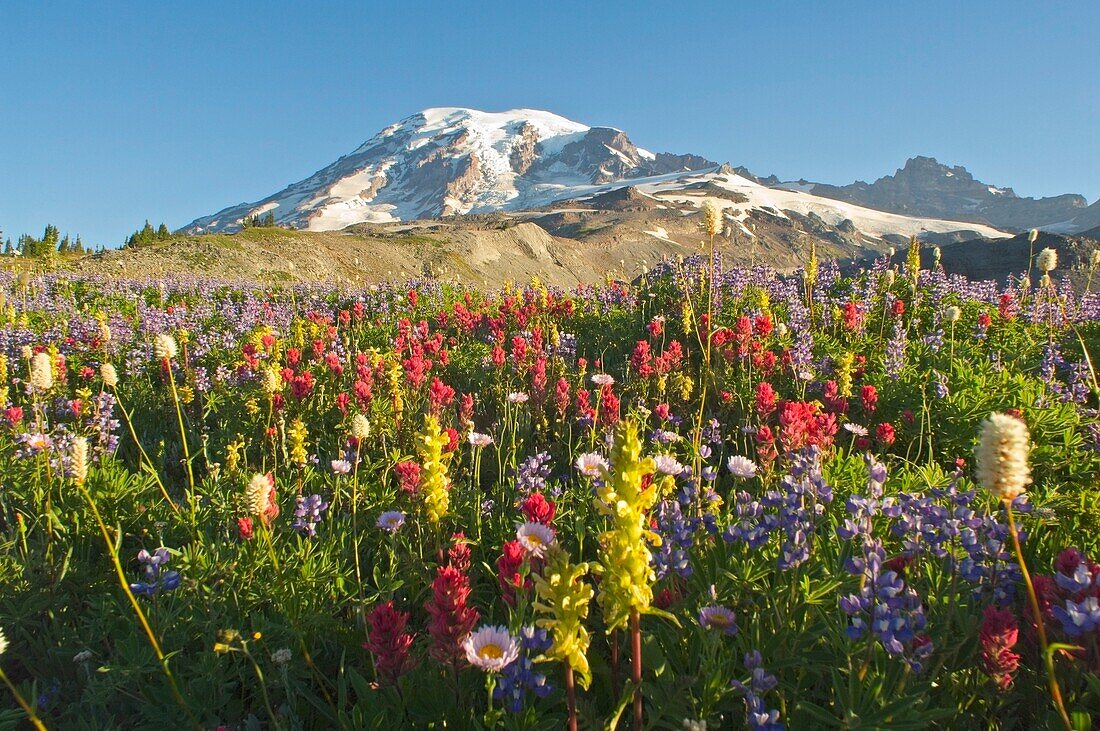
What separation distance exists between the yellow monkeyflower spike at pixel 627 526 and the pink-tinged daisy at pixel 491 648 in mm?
379

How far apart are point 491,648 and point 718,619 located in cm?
77

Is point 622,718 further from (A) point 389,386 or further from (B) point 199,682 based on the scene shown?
(A) point 389,386

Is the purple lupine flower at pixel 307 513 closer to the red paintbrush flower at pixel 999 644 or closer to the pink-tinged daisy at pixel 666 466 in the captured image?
the pink-tinged daisy at pixel 666 466

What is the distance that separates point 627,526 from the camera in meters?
1.41

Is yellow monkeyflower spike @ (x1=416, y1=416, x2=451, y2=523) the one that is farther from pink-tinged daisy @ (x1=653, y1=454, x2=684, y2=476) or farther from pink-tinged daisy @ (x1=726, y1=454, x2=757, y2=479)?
pink-tinged daisy @ (x1=726, y1=454, x2=757, y2=479)

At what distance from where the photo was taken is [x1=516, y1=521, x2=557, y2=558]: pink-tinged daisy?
1972 millimetres

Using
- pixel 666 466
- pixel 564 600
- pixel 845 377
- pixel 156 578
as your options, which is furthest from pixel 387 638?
pixel 845 377

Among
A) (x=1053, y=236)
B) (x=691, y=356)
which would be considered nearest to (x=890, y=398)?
(x=691, y=356)

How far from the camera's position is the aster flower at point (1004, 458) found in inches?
48.3

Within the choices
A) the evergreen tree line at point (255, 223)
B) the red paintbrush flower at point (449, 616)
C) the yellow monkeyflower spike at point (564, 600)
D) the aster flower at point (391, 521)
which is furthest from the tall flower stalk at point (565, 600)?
the evergreen tree line at point (255, 223)

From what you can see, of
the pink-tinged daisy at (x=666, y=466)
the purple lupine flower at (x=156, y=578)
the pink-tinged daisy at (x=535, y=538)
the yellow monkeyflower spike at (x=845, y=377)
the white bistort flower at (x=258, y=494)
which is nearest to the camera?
the pink-tinged daisy at (x=535, y=538)

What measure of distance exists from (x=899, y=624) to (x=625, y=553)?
88 cm

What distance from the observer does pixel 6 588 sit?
263 centimetres

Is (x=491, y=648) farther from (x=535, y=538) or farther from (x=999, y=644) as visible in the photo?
(x=999, y=644)
